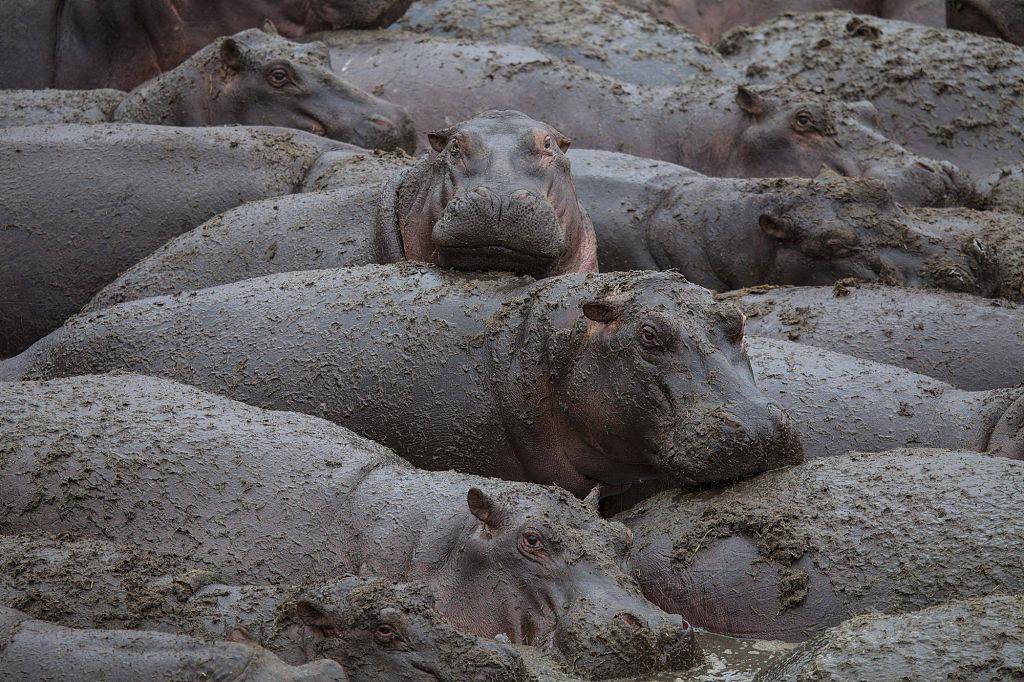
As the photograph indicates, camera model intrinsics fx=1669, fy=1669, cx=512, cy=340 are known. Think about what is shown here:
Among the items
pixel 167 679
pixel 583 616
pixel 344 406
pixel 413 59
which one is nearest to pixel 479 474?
pixel 344 406

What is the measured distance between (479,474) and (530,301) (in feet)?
2.06

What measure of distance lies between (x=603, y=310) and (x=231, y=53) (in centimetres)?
385

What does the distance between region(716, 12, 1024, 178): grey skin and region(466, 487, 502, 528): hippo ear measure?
485 cm

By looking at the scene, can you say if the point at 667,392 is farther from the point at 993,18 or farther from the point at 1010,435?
the point at 993,18

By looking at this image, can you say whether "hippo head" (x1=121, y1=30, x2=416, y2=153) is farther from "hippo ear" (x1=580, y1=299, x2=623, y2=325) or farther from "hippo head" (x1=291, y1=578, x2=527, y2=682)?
"hippo head" (x1=291, y1=578, x2=527, y2=682)

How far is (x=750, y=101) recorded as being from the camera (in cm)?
862

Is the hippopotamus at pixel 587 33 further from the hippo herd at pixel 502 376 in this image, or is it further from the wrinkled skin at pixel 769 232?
the wrinkled skin at pixel 769 232

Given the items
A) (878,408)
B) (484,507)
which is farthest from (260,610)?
(878,408)

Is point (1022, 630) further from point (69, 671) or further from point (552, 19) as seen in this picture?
point (552, 19)

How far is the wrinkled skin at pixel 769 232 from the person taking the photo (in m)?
7.10

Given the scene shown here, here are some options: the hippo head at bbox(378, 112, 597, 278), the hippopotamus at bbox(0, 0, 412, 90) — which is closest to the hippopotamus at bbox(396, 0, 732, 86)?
the hippopotamus at bbox(0, 0, 412, 90)

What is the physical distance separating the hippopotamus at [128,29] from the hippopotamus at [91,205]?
220cm

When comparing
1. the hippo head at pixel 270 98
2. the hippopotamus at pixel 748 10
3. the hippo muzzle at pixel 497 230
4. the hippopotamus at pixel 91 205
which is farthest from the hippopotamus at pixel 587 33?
the hippo muzzle at pixel 497 230

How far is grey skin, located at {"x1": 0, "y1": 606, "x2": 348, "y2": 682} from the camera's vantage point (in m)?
3.70
